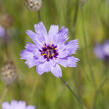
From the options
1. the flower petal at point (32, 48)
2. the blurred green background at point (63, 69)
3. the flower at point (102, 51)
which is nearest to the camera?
the flower petal at point (32, 48)

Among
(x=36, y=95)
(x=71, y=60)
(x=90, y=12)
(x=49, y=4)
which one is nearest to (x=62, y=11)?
(x=49, y=4)

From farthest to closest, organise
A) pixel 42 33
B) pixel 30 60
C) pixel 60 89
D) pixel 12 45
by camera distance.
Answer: pixel 12 45 → pixel 60 89 → pixel 42 33 → pixel 30 60

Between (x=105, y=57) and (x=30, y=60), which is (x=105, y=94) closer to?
(x=105, y=57)

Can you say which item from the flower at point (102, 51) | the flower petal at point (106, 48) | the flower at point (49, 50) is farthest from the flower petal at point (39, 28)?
the flower petal at point (106, 48)

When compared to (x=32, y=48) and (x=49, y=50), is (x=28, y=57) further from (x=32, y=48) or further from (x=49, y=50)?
(x=49, y=50)

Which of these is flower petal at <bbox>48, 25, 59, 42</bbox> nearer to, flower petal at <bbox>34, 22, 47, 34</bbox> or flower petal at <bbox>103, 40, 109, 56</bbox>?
flower petal at <bbox>34, 22, 47, 34</bbox>

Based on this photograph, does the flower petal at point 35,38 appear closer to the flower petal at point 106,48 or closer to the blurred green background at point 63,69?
the blurred green background at point 63,69

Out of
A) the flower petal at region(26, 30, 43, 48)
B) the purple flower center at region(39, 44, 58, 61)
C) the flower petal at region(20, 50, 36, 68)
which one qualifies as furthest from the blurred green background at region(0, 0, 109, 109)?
the flower petal at region(20, 50, 36, 68)
